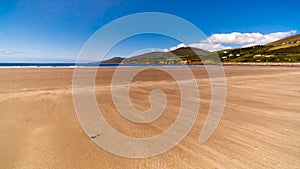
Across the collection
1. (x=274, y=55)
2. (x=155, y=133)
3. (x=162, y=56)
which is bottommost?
(x=155, y=133)

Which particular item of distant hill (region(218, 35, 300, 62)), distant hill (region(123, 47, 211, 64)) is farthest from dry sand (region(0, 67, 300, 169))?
distant hill (region(218, 35, 300, 62))

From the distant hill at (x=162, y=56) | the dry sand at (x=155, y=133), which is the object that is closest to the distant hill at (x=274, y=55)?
the distant hill at (x=162, y=56)

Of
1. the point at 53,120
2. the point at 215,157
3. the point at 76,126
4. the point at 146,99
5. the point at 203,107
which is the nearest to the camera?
the point at 215,157

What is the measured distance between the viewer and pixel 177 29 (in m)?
7.70

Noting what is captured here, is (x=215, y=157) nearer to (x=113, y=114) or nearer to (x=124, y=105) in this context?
(x=113, y=114)

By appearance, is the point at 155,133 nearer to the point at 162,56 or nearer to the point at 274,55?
the point at 162,56

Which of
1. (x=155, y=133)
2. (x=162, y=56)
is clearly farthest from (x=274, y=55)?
(x=155, y=133)

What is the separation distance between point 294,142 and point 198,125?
244cm

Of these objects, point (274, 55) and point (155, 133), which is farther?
point (274, 55)

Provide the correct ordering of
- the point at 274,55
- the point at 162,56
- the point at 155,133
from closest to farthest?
the point at 155,133, the point at 162,56, the point at 274,55

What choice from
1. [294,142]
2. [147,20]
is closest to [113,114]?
[147,20]

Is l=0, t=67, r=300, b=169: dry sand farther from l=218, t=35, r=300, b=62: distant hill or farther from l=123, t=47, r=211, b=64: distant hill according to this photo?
l=218, t=35, r=300, b=62: distant hill

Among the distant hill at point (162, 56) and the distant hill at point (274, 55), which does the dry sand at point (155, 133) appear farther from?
the distant hill at point (274, 55)

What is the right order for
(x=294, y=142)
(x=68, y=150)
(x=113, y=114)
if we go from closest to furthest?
(x=68, y=150) < (x=294, y=142) < (x=113, y=114)
